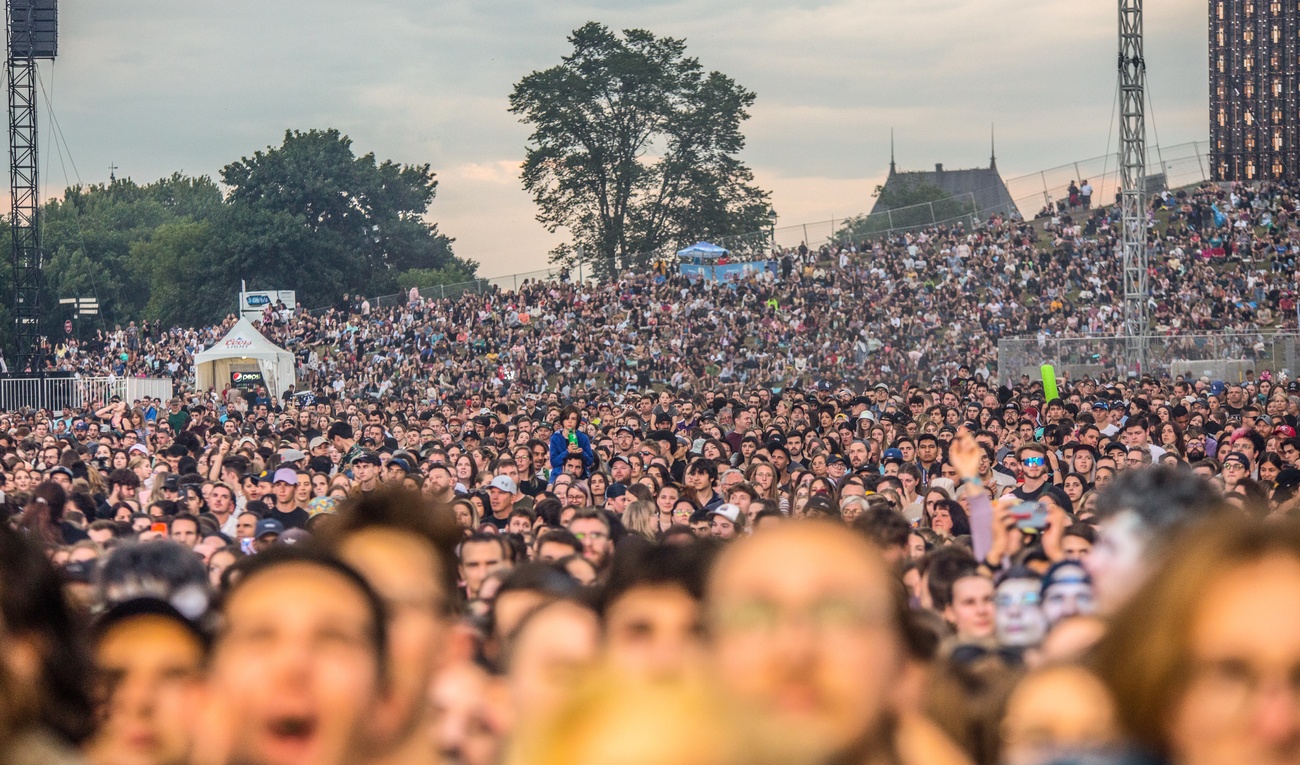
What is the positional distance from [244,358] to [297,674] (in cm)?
4166

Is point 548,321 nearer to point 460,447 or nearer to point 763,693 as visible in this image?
point 460,447

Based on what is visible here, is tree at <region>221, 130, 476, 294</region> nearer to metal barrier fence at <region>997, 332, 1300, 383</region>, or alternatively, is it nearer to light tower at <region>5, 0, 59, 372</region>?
light tower at <region>5, 0, 59, 372</region>

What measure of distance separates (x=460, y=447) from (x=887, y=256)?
91.3 feet

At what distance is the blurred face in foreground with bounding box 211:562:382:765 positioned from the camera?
1958 millimetres

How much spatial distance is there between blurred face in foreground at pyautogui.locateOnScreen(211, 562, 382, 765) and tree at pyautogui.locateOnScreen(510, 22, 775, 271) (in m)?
62.0

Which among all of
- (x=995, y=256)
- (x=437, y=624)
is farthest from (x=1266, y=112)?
(x=437, y=624)

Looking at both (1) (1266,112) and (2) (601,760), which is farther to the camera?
(1) (1266,112)

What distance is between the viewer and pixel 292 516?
1058cm

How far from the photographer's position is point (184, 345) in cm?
5356

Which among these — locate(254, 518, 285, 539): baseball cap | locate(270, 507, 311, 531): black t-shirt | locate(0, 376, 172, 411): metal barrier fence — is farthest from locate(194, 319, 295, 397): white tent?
locate(254, 518, 285, 539): baseball cap

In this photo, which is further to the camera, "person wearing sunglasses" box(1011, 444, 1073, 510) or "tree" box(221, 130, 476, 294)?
"tree" box(221, 130, 476, 294)

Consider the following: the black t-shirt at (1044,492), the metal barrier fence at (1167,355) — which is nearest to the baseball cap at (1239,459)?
the black t-shirt at (1044,492)

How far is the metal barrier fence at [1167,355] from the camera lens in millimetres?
27766

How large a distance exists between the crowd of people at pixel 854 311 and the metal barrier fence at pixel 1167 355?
16.3 ft
